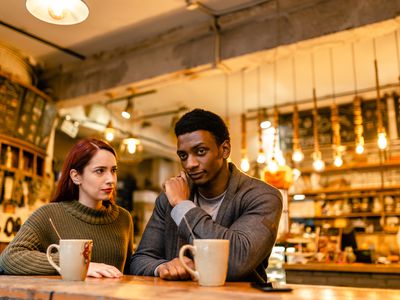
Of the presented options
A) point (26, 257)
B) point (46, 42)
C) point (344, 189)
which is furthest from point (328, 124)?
point (26, 257)

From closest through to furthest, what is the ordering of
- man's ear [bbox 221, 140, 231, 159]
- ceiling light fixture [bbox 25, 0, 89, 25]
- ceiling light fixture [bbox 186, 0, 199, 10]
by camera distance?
man's ear [bbox 221, 140, 231, 159], ceiling light fixture [bbox 25, 0, 89, 25], ceiling light fixture [bbox 186, 0, 199, 10]

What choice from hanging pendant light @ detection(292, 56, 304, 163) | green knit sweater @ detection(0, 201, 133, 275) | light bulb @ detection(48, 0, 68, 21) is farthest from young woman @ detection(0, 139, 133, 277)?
hanging pendant light @ detection(292, 56, 304, 163)

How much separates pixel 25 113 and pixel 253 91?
11.6ft

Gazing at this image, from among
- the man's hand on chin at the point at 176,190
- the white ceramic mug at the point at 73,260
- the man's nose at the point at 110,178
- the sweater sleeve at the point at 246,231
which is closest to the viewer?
the white ceramic mug at the point at 73,260

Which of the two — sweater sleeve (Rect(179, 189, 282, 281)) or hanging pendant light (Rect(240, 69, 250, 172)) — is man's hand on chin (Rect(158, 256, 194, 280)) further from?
hanging pendant light (Rect(240, 69, 250, 172))

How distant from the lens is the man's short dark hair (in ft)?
5.84

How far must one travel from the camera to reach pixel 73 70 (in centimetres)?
580

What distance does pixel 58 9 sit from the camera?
3.20 meters

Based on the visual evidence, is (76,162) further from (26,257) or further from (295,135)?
(295,135)

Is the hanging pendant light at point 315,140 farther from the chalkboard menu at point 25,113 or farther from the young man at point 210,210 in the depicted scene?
the young man at point 210,210

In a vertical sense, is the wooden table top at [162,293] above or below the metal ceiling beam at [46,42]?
below

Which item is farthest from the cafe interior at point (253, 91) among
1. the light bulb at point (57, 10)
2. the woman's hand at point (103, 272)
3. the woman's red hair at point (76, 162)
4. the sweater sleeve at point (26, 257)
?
the woman's hand at point (103, 272)

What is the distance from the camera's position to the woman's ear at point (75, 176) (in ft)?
7.65

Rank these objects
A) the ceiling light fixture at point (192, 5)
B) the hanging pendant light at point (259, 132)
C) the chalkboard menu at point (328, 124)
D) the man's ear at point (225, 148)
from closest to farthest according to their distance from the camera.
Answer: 1. the man's ear at point (225, 148)
2. the ceiling light fixture at point (192, 5)
3. the hanging pendant light at point (259, 132)
4. the chalkboard menu at point (328, 124)
